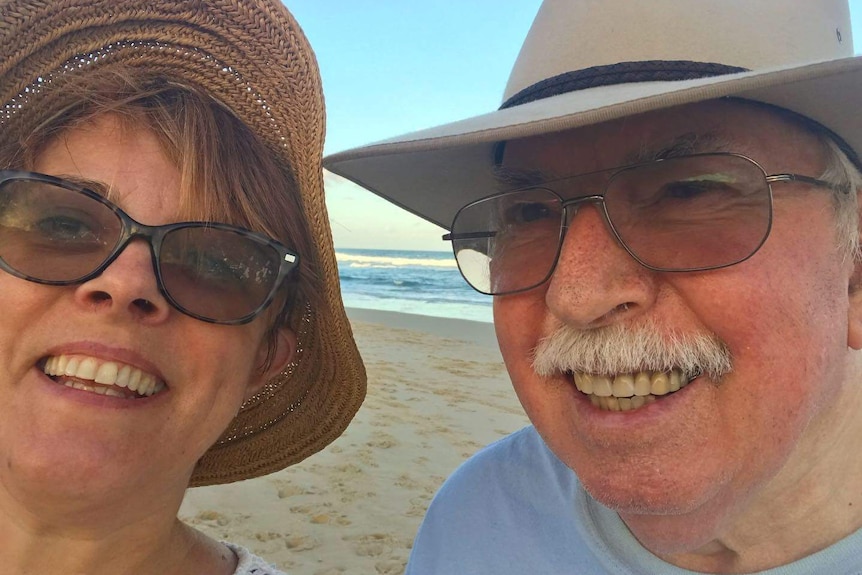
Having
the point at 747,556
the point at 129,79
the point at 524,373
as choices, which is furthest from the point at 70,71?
the point at 747,556

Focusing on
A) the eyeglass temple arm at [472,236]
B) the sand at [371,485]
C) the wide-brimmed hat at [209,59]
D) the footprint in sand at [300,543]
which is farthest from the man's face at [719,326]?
the footprint in sand at [300,543]

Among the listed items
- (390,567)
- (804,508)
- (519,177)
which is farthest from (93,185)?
(390,567)

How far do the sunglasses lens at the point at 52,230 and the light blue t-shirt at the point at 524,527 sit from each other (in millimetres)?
1189

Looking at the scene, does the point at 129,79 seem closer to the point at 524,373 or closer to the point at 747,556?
the point at 524,373

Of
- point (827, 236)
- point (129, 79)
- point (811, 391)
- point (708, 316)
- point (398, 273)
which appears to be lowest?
point (811, 391)

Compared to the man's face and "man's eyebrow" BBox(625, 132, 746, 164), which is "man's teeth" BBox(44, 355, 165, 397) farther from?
"man's eyebrow" BBox(625, 132, 746, 164)

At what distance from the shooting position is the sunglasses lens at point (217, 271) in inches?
49.1

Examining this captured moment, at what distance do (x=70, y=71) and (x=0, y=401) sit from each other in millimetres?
795

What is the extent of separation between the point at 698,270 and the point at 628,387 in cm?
26

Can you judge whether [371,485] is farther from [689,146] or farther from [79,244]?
[689,146]

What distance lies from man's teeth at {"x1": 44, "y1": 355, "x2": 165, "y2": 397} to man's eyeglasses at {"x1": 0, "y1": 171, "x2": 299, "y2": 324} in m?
0.16

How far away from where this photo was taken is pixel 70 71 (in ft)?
4.38

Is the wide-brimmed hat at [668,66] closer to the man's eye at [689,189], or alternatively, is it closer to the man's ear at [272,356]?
the man's eye at [689,189]

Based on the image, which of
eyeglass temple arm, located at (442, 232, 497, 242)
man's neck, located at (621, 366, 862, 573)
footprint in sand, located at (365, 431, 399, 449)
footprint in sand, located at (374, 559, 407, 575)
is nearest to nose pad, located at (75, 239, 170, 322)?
eyeglass temple arm, located at (442, 232, 497, 242)
